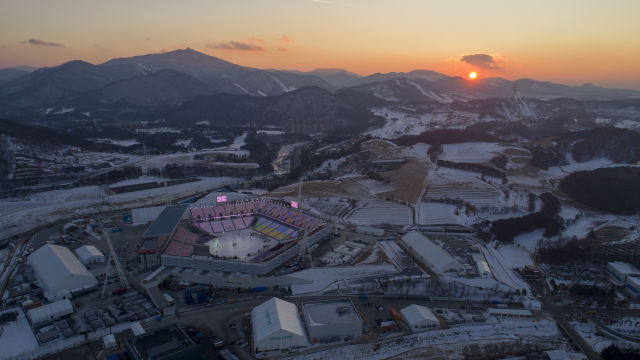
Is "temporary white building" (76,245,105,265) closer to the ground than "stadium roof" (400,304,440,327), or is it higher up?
higher up

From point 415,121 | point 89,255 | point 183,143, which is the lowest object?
Answer: point 89,255

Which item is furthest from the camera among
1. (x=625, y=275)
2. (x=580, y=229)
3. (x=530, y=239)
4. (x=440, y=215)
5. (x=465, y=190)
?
(x=465, y=190)

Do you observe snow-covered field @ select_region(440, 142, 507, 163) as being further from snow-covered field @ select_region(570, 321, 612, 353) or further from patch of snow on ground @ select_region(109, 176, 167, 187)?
patch of snow on ground @ select_region(109, 176, 167, 187)

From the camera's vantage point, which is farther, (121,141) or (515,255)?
(121,141)

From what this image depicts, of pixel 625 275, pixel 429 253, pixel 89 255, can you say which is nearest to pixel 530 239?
pixel 625 275

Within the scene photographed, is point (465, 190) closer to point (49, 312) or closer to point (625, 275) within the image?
point (625, 275)

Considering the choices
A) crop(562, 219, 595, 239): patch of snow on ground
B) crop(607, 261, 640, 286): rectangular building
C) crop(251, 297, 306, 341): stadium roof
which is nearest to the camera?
crop(251, 297, 306, 341): stadium roof

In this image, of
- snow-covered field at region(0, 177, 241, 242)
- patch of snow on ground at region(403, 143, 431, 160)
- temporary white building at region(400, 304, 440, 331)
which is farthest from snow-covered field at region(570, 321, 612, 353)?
snow-covered field at region(0, 177, 241, 242)

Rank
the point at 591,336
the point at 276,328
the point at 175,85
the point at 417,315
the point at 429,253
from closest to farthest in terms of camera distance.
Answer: the point at 276,328
the point at 591,336
the point at 417,315
the point at 429,253
the point at 175,85
